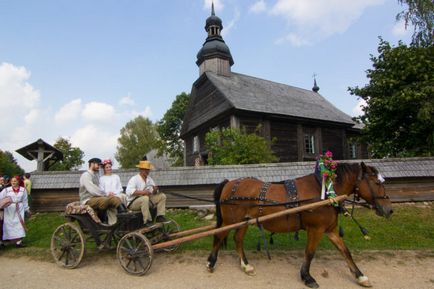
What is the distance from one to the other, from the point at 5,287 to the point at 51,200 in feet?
22.7

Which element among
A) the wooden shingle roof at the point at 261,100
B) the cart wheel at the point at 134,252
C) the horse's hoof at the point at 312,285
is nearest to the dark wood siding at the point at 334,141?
the wooden shingle roof at the point at 261,100

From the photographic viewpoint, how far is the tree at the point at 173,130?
36.2 meters

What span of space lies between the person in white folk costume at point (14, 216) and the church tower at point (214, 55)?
17.3 metres

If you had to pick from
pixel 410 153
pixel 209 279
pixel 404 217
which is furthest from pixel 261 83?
pixel 209 279

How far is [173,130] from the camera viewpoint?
36.8m

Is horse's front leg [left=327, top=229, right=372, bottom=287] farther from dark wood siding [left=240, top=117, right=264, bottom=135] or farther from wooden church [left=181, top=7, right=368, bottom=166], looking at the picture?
dark wood siding [left=240, top=117, right=264, bottom=135]

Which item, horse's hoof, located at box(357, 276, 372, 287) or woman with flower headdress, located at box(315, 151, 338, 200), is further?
woman with flower headdress, located at box(315, 151, 338, 200)

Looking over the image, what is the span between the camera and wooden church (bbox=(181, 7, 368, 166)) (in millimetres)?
17922

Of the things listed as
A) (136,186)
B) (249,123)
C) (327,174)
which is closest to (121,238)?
(136,186)

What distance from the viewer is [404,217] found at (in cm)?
855

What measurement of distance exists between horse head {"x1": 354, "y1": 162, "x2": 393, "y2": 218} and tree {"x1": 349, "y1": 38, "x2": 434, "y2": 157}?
8828 millimetres

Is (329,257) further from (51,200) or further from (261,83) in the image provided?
(261,83)

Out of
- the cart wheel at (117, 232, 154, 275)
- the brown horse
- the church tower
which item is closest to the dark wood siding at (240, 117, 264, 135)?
the church tower

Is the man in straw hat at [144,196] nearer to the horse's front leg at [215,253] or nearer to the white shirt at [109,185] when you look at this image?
the white shirt at [109,185]
